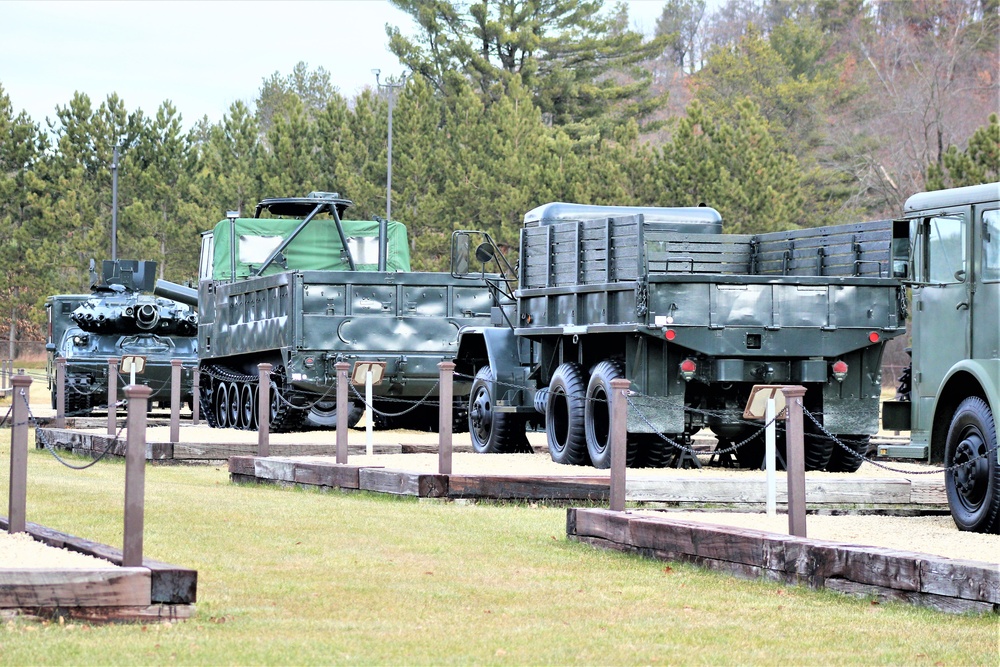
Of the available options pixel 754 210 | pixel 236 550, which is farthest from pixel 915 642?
pixel 754 210

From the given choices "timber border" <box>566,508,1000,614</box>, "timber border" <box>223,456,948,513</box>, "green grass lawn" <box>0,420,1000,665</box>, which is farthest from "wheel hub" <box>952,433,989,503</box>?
"timber border" <box>223,456,948,513</box>

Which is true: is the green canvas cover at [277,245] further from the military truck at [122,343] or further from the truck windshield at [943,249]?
the truck windshield at [943,249]

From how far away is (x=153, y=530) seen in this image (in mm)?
11438

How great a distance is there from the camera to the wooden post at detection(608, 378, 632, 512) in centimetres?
1132

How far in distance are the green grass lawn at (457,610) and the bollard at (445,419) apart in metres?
1.81

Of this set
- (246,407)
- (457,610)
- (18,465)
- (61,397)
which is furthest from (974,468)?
(61,397)

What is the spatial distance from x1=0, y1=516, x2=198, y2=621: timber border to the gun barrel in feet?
78.6

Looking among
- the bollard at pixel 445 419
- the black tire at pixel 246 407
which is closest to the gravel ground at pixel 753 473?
the bollard at pixel 445 419

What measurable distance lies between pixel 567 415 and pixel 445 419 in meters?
3.01

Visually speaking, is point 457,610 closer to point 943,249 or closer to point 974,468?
point 974,468

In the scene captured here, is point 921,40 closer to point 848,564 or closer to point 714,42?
point 714,42

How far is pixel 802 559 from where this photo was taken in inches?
358

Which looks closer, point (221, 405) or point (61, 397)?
point (61, 397)

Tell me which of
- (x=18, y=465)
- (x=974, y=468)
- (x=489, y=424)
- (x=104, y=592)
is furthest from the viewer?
Answer: (x=489, y=424)
